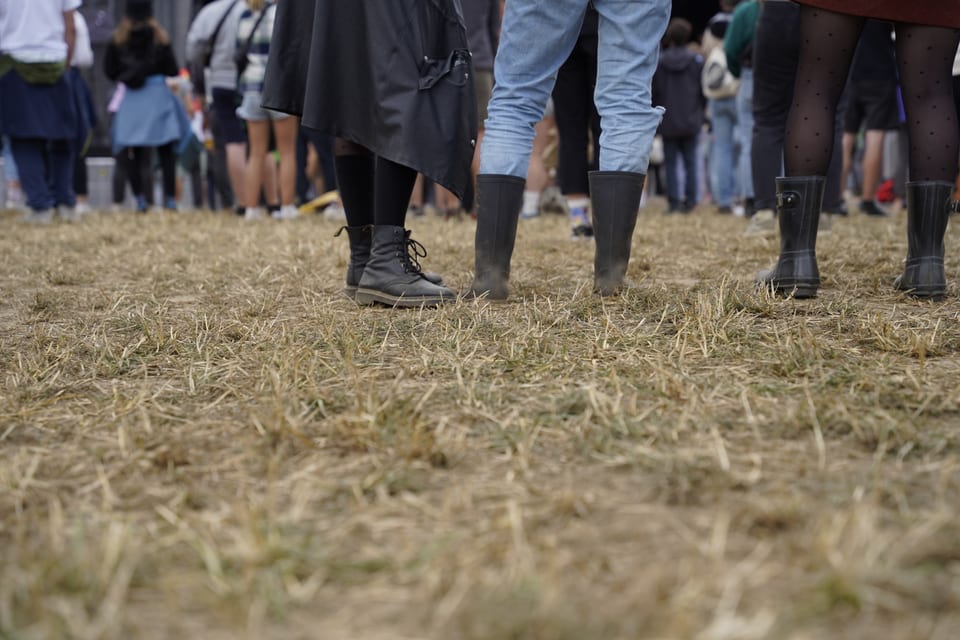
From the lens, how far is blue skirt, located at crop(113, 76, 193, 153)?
28.4ft

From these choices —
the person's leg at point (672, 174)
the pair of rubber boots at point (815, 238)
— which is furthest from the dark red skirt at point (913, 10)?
the person's leg at point (672, 174)

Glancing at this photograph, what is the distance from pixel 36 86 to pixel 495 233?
5482 mm

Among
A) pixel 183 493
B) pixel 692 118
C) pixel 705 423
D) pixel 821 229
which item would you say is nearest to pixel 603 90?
pixel 705 423

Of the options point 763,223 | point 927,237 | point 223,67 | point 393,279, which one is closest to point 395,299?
point 393,279

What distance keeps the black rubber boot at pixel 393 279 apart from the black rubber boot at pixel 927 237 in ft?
3.97

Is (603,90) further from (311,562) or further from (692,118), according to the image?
(692,118)

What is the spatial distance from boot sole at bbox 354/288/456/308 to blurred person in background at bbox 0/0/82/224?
5150 mm

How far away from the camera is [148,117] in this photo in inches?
341

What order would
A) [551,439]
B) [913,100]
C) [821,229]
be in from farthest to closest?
[821,229] → [913,100] → [551,439]

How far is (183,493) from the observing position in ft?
4.33

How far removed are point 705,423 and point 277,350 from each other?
93cm

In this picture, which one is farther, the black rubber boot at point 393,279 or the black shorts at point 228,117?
the black shorts at point 228,117

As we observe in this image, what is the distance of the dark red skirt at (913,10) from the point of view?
2.76m

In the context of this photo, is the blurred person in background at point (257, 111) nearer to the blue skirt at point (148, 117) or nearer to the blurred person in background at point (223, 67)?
the blurred person in background at point (223, 67)
